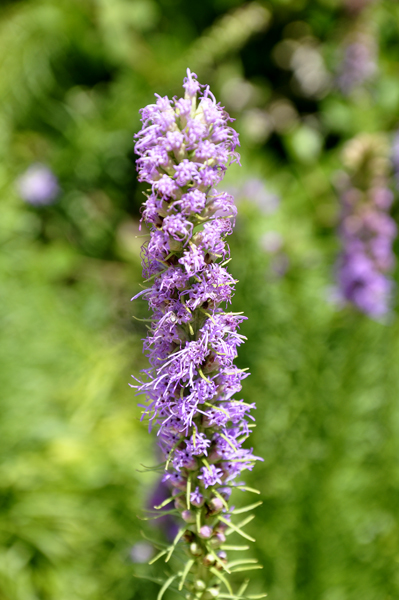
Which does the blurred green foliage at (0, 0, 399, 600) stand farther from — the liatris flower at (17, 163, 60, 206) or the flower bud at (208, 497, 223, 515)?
the flower bud at (208, 497, 223, 515)

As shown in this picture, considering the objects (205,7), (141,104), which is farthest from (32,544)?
(205,7)

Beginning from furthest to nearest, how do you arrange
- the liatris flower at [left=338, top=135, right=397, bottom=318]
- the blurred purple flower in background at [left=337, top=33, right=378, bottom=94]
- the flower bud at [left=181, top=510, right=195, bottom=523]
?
the blurred purple flower in background at [left=337, top=33, right=378, bottom=94]
the liatris flower at [left=338, top=135, right=397, bottom=318]
the flower bud at [left=181, top=510, right=195, bottom=523]

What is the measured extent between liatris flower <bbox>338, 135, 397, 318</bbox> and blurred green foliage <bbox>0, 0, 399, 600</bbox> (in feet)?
0.34

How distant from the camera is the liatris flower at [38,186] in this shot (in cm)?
368

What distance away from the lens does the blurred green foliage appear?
164cm

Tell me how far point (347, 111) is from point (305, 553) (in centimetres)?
263

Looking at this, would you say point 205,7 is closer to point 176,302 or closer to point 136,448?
point 136,448

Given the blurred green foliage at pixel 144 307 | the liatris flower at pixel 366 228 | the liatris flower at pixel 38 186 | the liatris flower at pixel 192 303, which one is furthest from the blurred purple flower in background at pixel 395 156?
the liatris flower at pixel 38 186

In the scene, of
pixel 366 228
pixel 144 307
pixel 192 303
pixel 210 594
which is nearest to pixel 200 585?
pixel 210 594

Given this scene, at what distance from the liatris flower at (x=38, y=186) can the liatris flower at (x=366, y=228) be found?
2.30 metres

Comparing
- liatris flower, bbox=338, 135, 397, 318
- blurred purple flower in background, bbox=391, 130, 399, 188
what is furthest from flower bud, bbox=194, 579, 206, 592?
blurred purple flower in background, bbox=391, 130, 399, 188

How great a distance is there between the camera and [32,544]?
2107 mm

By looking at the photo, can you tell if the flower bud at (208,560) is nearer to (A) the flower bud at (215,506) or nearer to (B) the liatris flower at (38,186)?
(A) the flower bud at (215,506)

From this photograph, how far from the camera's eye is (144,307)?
2.90 m
